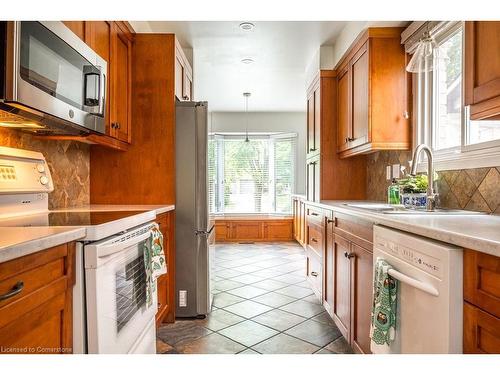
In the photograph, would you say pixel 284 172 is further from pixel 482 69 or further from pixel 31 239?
pixel 31 239

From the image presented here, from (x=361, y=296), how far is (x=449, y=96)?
4.71 feet

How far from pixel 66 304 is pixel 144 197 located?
1.64m

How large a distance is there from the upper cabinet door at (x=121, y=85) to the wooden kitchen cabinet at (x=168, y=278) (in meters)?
0.68

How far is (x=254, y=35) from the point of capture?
3379mm

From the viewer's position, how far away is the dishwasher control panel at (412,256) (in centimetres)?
116

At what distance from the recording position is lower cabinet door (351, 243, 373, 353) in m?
1.78

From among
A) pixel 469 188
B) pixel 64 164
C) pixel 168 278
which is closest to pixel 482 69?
pixel 469 188

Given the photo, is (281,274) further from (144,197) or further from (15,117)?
(15,117)

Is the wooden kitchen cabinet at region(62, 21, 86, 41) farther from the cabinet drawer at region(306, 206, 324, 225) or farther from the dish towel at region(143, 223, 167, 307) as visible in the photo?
the cabinet drawer at region(306, 206, 324, 225)

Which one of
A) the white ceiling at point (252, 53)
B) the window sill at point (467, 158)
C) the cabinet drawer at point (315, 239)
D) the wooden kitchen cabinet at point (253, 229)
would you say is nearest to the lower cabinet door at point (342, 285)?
the cabinet drawer at point (315, 239)

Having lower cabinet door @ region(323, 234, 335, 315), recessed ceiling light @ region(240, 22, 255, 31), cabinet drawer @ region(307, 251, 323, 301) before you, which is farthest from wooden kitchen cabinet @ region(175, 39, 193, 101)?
cabinet drawer @ region(307, 251, 323, 301)

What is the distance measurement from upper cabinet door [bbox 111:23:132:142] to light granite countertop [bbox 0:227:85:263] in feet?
4.24

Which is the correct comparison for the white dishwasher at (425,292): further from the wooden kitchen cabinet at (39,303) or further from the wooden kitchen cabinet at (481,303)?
the wooden kitchen cabinet at (39,303)
